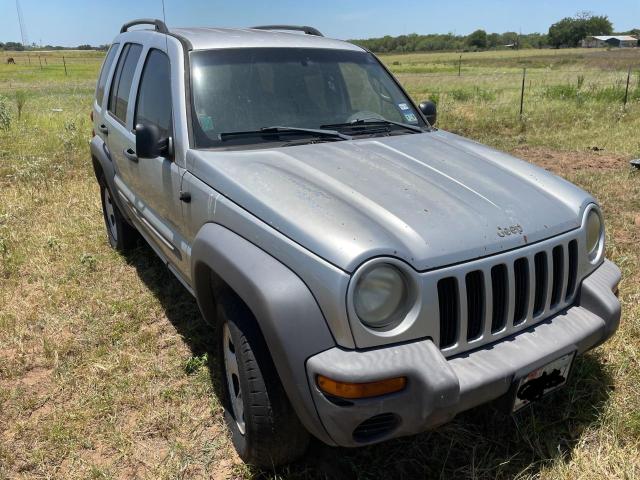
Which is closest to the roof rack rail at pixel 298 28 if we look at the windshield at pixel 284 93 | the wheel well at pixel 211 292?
the windshield at pixel 284 93

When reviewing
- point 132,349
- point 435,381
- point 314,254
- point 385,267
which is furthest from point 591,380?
point 132,349

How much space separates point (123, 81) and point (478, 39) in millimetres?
123190

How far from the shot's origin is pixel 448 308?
6.44 feet

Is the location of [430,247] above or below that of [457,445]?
above

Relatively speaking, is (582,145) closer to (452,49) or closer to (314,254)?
(314,254)

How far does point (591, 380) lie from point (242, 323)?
1.90 m

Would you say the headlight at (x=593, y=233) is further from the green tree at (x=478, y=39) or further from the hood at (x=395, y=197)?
the green tree at (x=478, y=39)

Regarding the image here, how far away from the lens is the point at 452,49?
112000 millimetres

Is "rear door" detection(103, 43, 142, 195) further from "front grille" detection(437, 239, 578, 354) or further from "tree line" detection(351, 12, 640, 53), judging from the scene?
"tree line" detection(351, 12, 640, 53)

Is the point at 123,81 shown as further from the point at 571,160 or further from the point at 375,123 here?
the point at 571,160

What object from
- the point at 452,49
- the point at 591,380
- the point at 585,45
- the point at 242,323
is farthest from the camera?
the point at 452,49

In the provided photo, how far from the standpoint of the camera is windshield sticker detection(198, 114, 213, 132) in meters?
2.83

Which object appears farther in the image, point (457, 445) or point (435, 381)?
point (457, 445)

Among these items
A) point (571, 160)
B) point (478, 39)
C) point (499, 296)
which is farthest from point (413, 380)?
point (478, 39)
